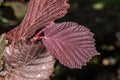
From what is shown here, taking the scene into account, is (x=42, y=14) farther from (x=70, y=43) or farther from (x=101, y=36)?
(x=101, y=36)

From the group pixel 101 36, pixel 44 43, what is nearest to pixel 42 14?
pixel 44 43

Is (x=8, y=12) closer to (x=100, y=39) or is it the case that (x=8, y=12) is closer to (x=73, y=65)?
(x=73, y=65)

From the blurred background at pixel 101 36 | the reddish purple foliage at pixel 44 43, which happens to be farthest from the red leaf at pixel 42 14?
the blurred background at pixel 101 36

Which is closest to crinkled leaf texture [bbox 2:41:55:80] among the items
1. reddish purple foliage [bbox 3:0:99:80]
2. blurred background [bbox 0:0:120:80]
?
reddish purple foliage [bbox 3:0:99:80]

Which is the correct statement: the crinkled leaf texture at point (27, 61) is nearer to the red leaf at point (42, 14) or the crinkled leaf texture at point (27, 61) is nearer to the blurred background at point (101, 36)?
the red leaf at point (42, 14)

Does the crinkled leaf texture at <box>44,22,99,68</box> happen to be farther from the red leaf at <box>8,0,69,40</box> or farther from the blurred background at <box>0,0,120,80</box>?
the blurred background at <box>0,0,120,80</box>
